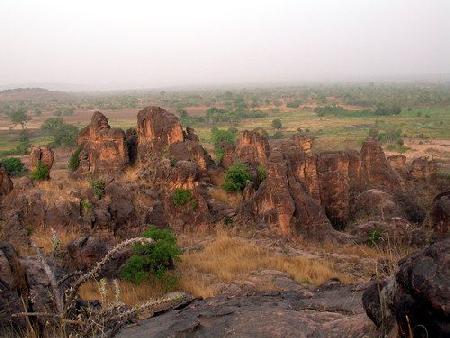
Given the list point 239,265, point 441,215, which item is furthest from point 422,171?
point 239,265

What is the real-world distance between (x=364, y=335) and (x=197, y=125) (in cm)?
6228

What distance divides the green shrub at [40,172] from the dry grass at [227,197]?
6492 mm

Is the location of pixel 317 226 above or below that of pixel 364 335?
below

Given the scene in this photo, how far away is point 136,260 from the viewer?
9.33 m

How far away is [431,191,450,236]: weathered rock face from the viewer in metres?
11.2

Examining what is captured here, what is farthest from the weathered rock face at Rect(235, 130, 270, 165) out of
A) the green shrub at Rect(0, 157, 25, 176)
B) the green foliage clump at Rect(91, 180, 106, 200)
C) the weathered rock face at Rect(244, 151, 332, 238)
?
the green shrub at Rect(0, 157, 25, 176)

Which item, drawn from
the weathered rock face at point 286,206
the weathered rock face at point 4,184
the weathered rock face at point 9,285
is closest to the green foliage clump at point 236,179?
the weathered rock face at point 286,206

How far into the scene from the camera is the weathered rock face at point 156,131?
18.1m

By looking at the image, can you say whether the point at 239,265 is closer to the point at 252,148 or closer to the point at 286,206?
the point at 286,206

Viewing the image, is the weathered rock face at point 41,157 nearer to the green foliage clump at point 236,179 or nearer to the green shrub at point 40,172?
the green shrub at point 40,172

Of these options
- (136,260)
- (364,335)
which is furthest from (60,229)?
(364,335)

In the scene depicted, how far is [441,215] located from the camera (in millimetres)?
11320

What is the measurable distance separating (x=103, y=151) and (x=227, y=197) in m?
5.68

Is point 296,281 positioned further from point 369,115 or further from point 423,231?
point 369,115
